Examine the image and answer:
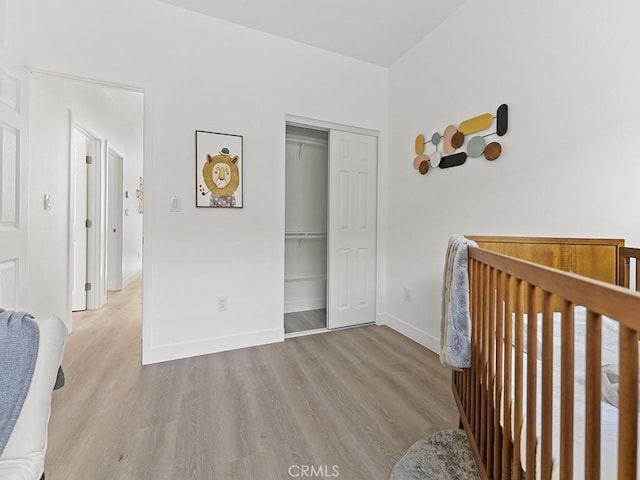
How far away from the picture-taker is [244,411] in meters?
1.59

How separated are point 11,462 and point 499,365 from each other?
1272 mm

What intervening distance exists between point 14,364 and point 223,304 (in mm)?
1659

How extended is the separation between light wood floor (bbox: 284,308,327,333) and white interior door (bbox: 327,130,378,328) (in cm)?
23

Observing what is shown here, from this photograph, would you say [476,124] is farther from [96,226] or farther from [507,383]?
[96,226]

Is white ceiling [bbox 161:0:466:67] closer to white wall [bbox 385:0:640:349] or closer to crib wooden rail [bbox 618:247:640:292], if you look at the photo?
white wall [bbox 385:0:640:349]

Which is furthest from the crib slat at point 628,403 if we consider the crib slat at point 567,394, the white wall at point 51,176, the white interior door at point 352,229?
the white wall at point 51,176

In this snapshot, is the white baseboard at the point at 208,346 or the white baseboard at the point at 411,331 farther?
the white baseboard at the point at 411,331

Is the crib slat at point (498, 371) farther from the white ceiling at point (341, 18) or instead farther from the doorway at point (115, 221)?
the doorway at point (115, 221)

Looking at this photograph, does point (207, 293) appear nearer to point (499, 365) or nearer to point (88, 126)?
point (499, 365)

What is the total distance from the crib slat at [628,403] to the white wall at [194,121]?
226 centimetres

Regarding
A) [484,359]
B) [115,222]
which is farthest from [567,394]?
[115,222]

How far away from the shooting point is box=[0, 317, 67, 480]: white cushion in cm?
67

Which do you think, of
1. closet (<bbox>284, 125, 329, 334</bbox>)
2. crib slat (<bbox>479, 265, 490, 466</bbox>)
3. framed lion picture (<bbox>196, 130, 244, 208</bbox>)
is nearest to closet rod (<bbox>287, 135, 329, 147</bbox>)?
closet (<bbox>284, 125, 329, 334</bbox>)

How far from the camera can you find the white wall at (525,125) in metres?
1.40
